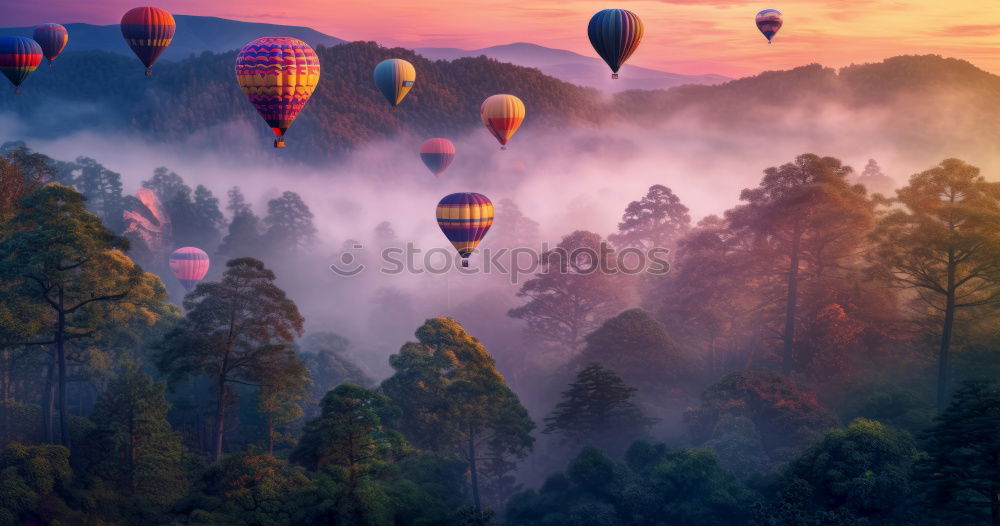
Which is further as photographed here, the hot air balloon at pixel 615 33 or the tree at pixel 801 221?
the hot air balloon at pixel 615 33

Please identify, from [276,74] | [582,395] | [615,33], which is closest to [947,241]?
[582,395]

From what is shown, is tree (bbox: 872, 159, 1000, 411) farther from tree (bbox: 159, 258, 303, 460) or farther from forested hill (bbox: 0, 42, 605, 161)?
forested hill (bbox: 0, 42, 605, 161)

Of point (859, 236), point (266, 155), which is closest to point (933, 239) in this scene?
point (859, 236)

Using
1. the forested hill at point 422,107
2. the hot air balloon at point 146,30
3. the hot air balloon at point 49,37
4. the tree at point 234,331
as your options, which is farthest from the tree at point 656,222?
the forested hill at point 422,107

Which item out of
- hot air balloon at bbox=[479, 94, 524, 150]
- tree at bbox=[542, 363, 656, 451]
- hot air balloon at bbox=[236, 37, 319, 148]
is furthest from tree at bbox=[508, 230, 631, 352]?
hot air balloon at bbox=[236, 37, 319, 148]

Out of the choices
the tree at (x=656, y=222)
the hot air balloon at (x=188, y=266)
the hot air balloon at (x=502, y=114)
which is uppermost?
the hot air balloon at (x=502, y=114)

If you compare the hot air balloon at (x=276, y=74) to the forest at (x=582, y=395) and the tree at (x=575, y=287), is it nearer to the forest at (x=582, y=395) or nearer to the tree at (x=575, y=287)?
the forest at (x=582, y=395)
